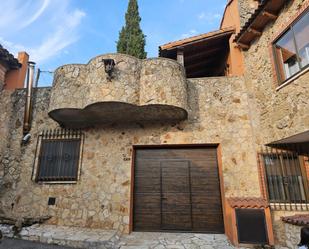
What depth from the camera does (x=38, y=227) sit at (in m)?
6.52

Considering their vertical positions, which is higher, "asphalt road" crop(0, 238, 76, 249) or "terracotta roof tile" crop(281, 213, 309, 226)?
"terracotta roof tile" crop(281, 213, 309, 226)

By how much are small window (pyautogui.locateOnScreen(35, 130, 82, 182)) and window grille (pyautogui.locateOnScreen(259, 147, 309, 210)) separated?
629 cm

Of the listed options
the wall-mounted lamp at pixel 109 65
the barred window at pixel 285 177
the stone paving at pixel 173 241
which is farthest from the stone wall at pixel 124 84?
the stone paving at pixel 173 241

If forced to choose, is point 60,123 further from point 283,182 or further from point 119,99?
point 283,182

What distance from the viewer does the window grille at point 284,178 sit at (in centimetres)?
615

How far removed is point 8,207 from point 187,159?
6.49 meters

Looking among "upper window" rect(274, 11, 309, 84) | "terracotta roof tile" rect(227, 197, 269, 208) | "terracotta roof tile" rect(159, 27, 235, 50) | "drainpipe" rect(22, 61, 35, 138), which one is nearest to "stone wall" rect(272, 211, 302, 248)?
"terracotta roof tile" rect(227, 197, 269, 208)

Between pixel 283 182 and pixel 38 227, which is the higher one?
pixel 283 182

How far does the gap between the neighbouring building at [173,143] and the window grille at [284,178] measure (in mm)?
29

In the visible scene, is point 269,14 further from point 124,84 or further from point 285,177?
point 285,177

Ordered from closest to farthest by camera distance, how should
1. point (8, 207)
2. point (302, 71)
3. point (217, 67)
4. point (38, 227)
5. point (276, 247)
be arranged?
point (302, 71), point (276, 247), point (38, 227), point (8, 207), point (217, 67)

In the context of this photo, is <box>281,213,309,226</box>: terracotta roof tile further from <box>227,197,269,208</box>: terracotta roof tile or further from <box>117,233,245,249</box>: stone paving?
<box>117,233,245,249</box>: stone paving

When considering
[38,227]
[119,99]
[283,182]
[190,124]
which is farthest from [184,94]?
[38,227]

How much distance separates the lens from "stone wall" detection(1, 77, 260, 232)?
22.2 ft
